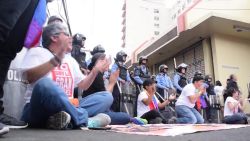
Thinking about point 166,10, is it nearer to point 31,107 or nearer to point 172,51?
point 172,51

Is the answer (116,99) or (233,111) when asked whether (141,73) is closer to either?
(116,99)

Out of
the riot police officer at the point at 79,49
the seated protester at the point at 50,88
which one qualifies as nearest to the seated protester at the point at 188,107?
the riot police officer at the point at 79,49

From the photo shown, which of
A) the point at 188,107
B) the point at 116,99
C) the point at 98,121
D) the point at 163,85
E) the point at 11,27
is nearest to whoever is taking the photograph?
the point at 11,27

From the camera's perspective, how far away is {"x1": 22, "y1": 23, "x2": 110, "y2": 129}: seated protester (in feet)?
6.12

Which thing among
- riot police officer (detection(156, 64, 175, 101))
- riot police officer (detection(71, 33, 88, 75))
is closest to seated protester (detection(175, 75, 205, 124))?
riot police officer (detection(156, 64, 175, 101))

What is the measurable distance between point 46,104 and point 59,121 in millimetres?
131

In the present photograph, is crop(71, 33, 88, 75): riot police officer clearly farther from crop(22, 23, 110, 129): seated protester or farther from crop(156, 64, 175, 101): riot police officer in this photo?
crop(156, 64, 175, 101): riot police officer

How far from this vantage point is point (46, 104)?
76.8 inches

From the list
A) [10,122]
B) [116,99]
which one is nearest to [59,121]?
[10,122]

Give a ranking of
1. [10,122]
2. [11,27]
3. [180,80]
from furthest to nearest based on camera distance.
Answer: [180,80]
[10,122]
[11,27]

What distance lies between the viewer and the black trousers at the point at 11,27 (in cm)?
139

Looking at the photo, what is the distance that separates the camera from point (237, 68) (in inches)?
448

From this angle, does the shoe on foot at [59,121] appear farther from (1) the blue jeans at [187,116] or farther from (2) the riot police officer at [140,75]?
(2) the riot police officer at [140,75]

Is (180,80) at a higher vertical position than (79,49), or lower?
lower
